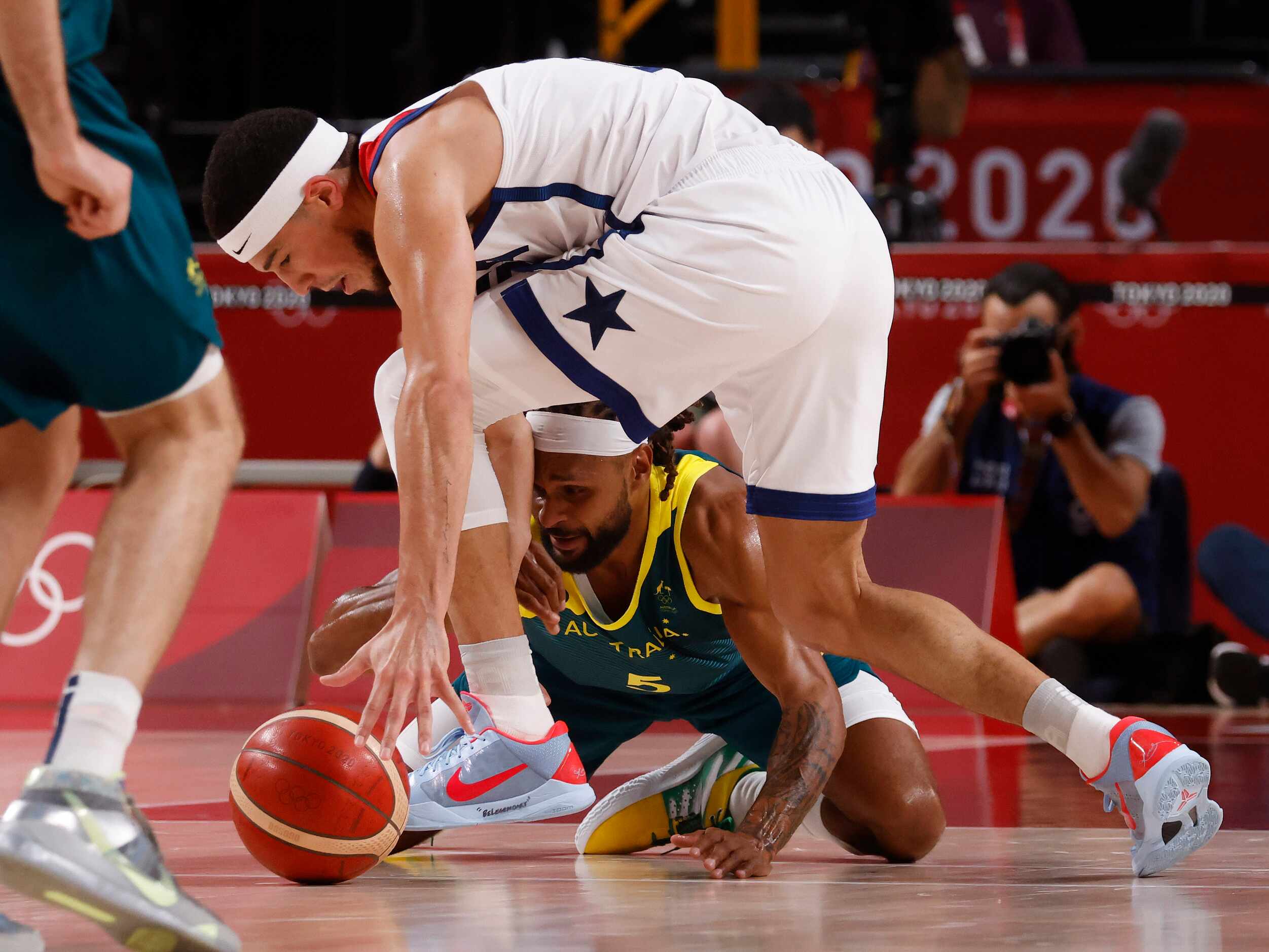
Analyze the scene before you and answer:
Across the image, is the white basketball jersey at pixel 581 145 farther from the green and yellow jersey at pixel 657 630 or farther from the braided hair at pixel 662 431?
the green and yellow jersey at pixel 657 630

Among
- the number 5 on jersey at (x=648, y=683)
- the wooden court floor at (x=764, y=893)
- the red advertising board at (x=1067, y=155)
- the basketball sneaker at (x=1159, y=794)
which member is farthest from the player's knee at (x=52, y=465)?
the red advertising board at (x=1067, y=155)

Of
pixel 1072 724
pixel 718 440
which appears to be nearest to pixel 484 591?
pixel 1072 724

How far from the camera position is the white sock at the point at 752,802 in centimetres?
362

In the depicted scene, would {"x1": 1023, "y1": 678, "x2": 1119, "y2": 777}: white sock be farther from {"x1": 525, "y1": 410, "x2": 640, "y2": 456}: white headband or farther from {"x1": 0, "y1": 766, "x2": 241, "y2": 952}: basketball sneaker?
{"x1": 0, "y1": 766, "x2": 241, "y2": 952}: basketball sneaker

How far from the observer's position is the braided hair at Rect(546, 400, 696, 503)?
3.57 meters

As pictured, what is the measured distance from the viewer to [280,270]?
3027 mm

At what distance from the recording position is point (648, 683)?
3.73 metres

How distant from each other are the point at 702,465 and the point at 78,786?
2.01 metres

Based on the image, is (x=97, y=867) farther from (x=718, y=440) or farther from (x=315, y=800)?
(x=718, y=440)

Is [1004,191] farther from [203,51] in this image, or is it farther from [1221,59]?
[203,51]

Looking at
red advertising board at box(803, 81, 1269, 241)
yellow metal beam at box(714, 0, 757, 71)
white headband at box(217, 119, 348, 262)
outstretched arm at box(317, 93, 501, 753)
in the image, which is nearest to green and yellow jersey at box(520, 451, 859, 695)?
white headband at box(217, 119, 348, 262)

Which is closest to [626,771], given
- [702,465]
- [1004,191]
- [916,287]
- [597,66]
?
[702,465]

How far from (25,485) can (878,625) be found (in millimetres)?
1571

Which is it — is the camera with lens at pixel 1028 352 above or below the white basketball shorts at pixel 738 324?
below
